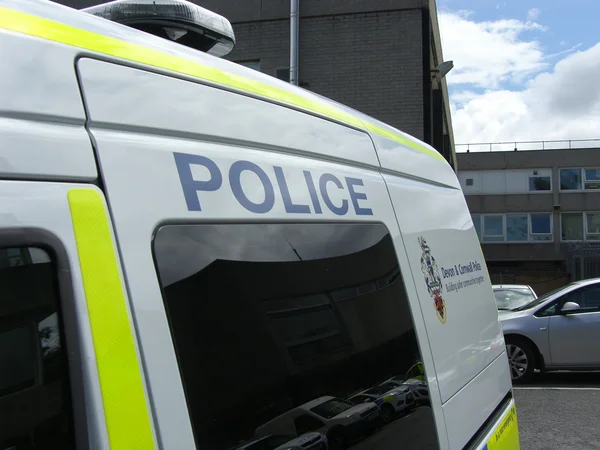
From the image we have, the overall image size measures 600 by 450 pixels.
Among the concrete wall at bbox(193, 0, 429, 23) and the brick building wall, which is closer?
the brick building wall

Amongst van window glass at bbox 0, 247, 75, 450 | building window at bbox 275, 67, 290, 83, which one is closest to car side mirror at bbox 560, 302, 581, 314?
building window at bbox 275, 67, 290, 83

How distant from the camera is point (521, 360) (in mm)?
8992

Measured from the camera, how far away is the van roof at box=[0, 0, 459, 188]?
3.44 feet

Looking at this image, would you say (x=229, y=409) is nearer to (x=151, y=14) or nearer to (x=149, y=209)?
(x=149, y=209)

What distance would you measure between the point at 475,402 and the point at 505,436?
1.57 ft

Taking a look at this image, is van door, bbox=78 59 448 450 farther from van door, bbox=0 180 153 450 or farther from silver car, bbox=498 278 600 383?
silver car, bbox=498 278 600 383

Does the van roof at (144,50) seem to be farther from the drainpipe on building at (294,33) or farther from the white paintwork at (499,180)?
the white paintwork at (499,180)

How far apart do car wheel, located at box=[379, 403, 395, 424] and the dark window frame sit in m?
0.98

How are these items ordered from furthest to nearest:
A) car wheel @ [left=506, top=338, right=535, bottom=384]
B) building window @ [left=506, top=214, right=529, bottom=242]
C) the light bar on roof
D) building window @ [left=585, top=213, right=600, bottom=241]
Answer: building window @ [left=506, top=214, right=529, bottom=242]
building window @ [left=585, top=213, right=600, bottom=241]
car wheel @ [left=506, top=338, right=535, bottom=384]
the light bar on roof

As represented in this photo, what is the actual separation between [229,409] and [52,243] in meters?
0.50

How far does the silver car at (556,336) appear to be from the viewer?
885 cm

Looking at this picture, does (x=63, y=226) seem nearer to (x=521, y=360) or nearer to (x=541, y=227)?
(x=521, y=360)

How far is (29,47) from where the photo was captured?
39.2 inches

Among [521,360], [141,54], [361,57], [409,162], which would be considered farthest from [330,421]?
[361,57]
